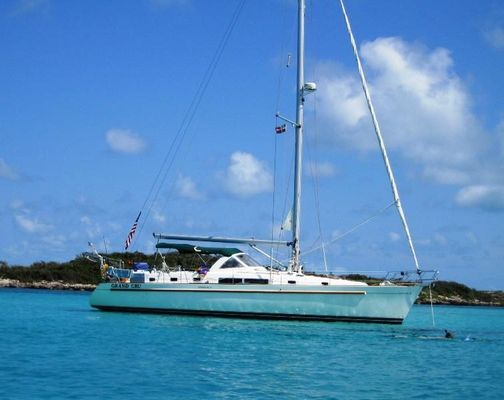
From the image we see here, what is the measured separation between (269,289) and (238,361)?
11027 millimetres

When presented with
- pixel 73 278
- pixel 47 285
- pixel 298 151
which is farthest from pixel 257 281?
pixel 73 278

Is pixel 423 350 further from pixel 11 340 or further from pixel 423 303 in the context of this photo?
pixel 423 303

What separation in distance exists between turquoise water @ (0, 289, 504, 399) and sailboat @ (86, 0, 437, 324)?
722 millimetres

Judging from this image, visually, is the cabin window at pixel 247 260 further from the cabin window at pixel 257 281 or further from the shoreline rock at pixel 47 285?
the shoreline rock at pixel 47 285

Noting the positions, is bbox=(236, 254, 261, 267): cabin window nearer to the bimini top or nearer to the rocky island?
the bimini top

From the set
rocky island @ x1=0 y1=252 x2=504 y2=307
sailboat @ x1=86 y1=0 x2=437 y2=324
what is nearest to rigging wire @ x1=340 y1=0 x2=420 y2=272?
sailboat @ x1=86 y1=0 x2=437 y2=324

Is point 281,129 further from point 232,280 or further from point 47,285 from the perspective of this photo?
point 47,285

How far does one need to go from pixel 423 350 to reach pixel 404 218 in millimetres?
8170

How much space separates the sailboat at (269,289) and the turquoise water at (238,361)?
722 mm

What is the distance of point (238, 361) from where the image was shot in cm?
2181

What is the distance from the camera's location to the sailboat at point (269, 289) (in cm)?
3250

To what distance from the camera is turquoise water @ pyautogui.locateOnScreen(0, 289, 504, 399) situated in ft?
57.0

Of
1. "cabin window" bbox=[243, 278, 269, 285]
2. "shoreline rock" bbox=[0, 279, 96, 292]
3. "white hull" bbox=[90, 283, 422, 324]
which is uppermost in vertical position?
"shoreline rock" bbox=[0, 279, 96, 292]

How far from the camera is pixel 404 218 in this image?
108 feet
